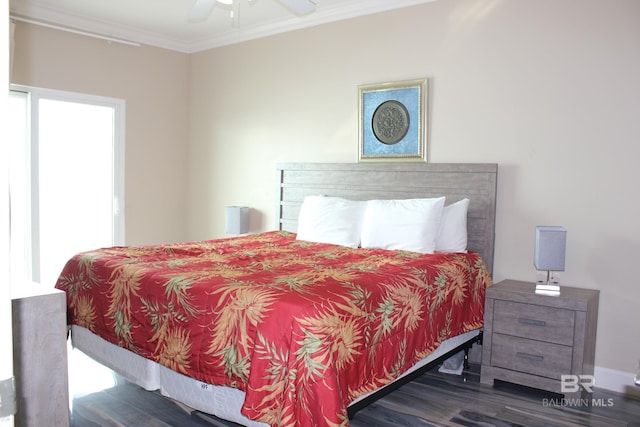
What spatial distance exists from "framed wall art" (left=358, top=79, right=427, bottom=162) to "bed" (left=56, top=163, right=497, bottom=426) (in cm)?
32

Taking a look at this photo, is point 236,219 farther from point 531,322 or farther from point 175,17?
point 531,322

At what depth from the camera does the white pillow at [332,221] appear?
384cm

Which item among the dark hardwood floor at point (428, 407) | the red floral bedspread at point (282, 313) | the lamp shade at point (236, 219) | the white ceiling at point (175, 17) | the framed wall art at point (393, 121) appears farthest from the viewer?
the lamp shade at point (236, 219)

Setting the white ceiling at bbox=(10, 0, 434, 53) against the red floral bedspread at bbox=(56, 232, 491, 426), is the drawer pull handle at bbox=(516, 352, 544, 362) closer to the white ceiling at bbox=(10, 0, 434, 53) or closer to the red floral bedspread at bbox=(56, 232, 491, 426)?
the red floral bedspread at bbox=(56, 232, 491, 426)

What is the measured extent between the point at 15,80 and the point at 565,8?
13.9 ft

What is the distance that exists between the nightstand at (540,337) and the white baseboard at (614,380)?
0.12 metres

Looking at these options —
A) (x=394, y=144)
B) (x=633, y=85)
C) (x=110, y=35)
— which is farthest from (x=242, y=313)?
(x=110, y=35)

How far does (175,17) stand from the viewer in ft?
15.5

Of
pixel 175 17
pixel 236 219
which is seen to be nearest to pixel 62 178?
pixel 236 219

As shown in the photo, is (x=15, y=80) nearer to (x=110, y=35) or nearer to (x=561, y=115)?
(x=110, y=35)

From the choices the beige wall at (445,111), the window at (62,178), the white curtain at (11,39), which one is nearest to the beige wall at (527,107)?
the beige wall at (445,111)

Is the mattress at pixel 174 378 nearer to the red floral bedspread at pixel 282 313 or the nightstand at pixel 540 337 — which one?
the red floral bedspread at pixel 282 313

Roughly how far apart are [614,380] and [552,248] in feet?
3.10

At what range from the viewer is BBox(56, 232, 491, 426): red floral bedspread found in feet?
6.51
